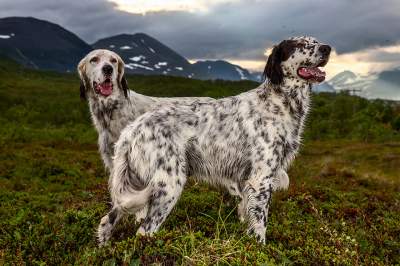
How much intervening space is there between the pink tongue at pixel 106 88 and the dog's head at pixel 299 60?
3.42 meters

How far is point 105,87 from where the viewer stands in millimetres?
9648

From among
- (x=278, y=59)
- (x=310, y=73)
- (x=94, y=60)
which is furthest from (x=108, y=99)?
(x=310, y=73)

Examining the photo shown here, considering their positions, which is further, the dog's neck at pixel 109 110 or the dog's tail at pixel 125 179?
the dog's neck at pixel 109 110

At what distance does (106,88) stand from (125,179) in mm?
3067

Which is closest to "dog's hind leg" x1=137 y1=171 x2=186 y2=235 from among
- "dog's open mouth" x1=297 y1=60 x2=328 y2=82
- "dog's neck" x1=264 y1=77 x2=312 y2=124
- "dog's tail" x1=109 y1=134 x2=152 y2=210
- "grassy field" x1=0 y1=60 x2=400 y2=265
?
"dog's tail" x1=109 y1=134 x2=152 y2=210

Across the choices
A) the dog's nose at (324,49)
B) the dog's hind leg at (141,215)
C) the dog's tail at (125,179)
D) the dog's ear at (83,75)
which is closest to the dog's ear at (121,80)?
the dog's ear at (83,75)

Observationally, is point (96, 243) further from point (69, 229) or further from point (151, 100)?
point (151, 100)

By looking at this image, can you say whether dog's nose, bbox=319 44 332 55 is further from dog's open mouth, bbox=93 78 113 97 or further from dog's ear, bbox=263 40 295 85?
dog's open mouth, bbox=93 78 113 97

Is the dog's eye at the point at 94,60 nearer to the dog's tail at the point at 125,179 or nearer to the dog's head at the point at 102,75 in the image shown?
the dog's head at the point at 102,75

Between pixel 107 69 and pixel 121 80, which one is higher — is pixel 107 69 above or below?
above

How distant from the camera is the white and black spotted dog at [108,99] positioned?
9508 millimetres

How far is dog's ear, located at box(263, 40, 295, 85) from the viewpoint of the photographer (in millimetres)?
7637

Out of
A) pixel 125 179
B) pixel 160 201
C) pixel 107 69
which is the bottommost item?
pixel 160 201

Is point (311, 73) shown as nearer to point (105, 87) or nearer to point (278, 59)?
point (278, 59)
